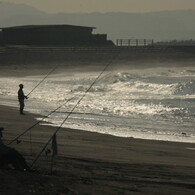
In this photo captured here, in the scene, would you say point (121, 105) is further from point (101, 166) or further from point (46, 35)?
point (46, 35)

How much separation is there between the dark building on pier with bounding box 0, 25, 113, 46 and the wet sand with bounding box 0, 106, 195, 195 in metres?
44.8

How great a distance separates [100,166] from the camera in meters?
10.6

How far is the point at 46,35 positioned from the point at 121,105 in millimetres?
36564

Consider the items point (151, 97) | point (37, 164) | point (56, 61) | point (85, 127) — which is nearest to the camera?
point (37, 164)

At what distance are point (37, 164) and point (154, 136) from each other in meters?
7.01

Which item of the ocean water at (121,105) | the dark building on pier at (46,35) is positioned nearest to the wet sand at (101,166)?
the ocean water at (121,105)

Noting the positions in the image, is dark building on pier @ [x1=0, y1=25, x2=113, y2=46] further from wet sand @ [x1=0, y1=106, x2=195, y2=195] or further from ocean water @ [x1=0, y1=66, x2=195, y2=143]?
wet sand @ [x1=0, y1=106, x2=195, y2=195]

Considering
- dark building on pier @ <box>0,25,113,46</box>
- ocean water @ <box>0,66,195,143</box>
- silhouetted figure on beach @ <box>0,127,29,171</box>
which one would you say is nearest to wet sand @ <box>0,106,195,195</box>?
silhouetted figure on beach @ <box>0,127,29,171</box>

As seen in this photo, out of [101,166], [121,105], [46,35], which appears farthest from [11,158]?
[46,35]

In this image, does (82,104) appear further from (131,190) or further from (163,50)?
(163,50)

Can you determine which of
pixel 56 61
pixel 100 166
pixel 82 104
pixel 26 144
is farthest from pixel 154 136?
pixel 56 61

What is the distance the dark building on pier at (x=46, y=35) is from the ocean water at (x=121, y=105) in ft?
→ 41.7

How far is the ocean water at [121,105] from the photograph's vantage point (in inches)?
720

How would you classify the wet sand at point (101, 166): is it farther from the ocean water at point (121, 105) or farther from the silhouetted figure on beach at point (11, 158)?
the ocean water at point (121, 105)
